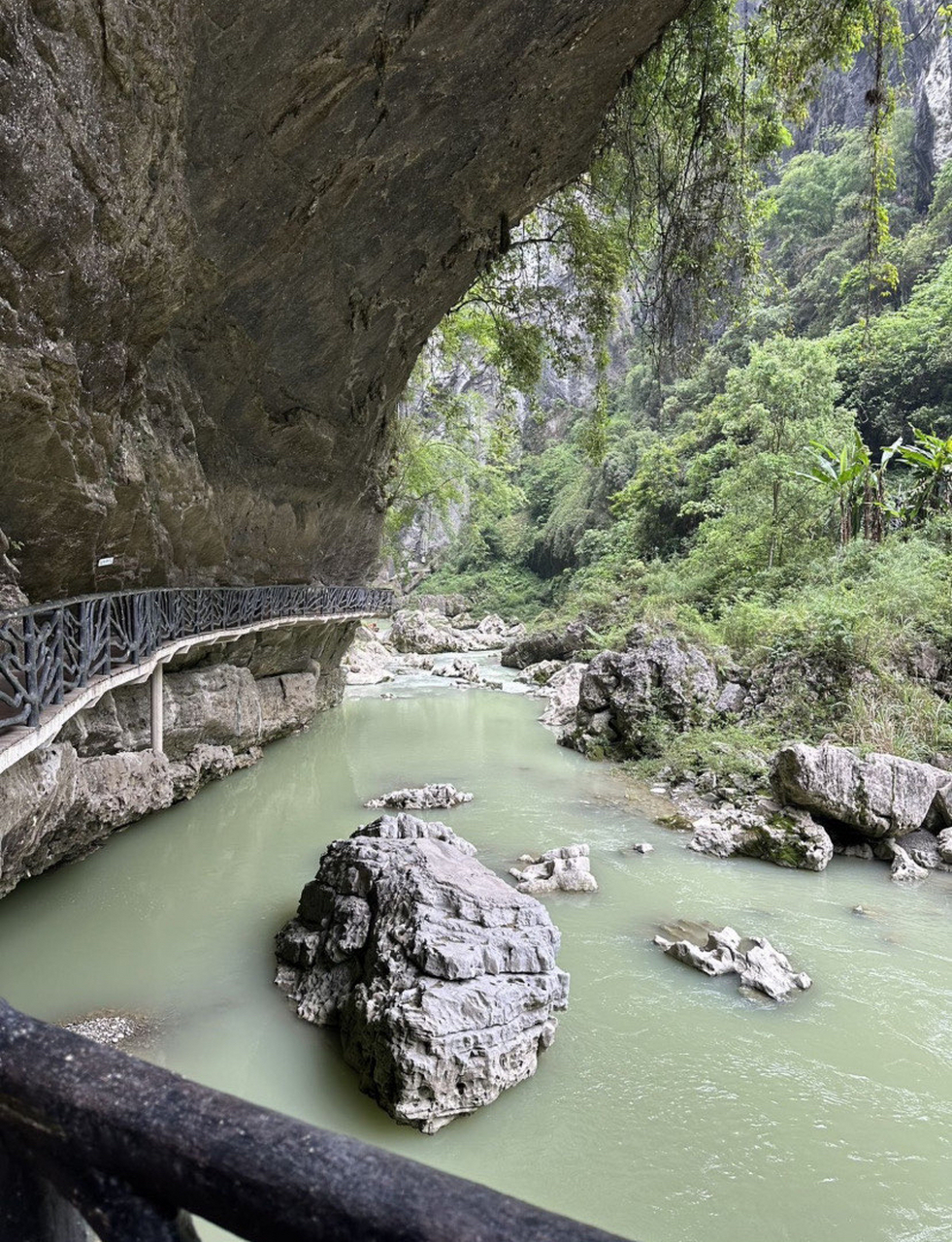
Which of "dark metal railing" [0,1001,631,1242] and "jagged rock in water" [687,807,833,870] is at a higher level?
"dark metal railing" [0,1001,631,1242]

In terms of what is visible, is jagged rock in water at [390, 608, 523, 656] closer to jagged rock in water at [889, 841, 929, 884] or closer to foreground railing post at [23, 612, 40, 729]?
jagged rock in water at [889, 841, 929, 884]

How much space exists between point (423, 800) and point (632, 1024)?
523 cm

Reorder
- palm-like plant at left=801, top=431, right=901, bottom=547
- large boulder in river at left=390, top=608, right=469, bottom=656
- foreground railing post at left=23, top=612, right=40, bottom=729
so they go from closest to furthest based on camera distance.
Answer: foreground railing post at left=23, top=612, right=40, bottom=729
palm-like plant at left=801, top=431, right=901, bottom=547
large boulder in river at left=390, top=608, right=469, bottom=656

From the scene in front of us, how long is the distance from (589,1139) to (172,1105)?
453 cm

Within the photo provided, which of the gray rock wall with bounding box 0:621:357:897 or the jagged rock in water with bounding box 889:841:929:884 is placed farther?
the jagged rock in water with bounding box 889:841:929:884

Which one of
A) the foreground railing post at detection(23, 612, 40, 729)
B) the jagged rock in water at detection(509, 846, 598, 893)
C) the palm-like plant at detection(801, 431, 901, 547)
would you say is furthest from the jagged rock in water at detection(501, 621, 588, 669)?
the foreground railing post at detection(23, 612, 40, 729)

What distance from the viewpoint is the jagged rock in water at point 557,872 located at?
7.59 metres

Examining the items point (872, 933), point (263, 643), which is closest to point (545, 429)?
point (263, 643)

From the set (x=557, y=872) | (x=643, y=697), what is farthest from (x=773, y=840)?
(x=643, y=697)

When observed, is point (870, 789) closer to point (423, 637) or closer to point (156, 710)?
point (156, 710)

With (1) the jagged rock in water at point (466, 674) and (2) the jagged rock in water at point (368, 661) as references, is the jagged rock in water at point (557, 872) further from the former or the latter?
(2) the jagged rock in water at point (368, 661)

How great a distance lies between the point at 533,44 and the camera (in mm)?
6551

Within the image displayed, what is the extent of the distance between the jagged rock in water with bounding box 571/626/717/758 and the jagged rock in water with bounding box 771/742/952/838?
3.59m

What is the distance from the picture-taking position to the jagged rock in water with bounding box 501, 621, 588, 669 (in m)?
22.4
